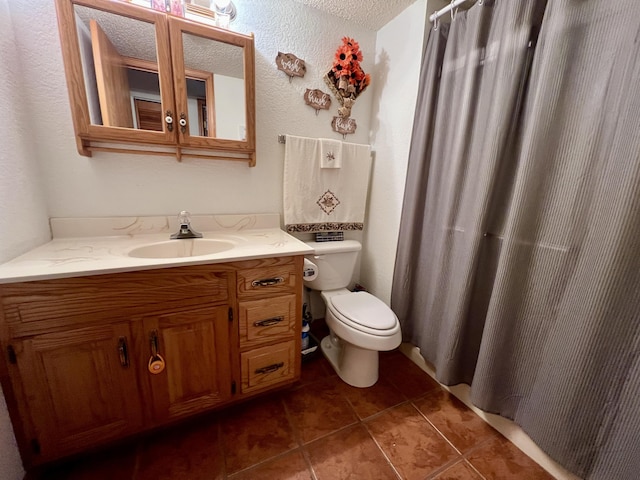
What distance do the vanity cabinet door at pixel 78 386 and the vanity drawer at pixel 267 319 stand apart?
0.42 meters

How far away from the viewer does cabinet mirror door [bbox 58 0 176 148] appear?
3.24 feet

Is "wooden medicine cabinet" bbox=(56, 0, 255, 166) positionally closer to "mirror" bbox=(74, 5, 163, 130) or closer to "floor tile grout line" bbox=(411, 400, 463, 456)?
"mirror" bbox=(74, 5, 163, 130)

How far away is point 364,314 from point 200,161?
47.0 inches

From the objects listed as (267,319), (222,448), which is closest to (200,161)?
(267,319)

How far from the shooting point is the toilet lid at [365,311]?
1.26m

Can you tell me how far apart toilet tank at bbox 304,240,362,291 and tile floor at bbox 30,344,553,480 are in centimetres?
59

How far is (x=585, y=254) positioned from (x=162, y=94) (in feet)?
5.75

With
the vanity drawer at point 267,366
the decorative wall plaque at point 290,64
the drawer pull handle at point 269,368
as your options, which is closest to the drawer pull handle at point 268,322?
the vanity drawer at point 267,366

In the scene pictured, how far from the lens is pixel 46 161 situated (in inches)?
42.6

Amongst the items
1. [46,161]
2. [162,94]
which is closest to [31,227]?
[46,161]

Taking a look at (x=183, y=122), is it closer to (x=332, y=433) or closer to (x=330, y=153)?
(x=330, y=153)

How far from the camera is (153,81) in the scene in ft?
3.68

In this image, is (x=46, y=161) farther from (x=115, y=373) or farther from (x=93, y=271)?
(x=115, y=373)

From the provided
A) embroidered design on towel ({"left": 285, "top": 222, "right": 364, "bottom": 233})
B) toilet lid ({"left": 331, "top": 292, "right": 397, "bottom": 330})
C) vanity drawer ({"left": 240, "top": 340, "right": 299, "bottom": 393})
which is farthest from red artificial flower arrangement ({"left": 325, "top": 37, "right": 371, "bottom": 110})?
vanity drawer ({"left": 240, "top": 340, "right": 299, "bottom": 393})
